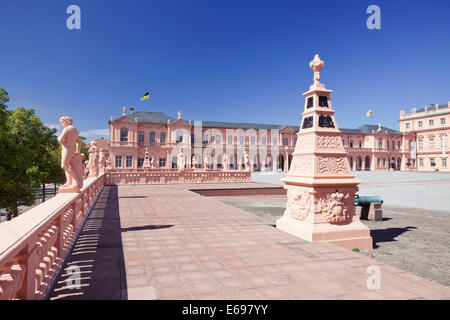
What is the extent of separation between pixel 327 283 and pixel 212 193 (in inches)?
576

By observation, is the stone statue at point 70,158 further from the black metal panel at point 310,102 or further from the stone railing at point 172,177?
the stone railing at point 172,177

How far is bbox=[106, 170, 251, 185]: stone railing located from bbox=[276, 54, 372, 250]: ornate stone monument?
18.5 metres

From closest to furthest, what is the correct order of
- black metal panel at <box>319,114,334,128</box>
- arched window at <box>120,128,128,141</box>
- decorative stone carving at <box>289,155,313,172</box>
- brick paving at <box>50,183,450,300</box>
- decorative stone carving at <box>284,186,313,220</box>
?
brick paving at <box>50,183,450,300</box>
decorative stone carving at <box>284,186,313,220</box>
decorative stone carving at <box>289,155,313,172</box>
black metal panel at <box>319,114,334,128</box>
arched window at <box>120,128,128,141</box>

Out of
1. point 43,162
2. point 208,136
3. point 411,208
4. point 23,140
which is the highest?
point 208,136

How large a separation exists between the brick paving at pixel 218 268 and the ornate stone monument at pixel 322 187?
502 mm

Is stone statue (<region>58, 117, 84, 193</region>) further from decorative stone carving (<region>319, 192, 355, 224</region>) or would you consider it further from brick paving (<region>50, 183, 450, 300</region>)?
decorative stone carving (<region>319, 192, 355, 224</region>)

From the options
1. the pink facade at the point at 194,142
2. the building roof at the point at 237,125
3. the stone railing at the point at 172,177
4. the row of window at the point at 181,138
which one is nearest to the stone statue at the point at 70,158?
the stone railing at the point at 172,177

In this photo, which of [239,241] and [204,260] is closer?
[204,260]

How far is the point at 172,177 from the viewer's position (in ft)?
79.8

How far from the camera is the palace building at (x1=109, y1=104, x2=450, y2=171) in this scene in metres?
46.8

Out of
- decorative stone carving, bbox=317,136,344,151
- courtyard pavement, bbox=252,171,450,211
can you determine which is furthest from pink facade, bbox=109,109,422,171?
decorative stone carving, bbox=317,136,344,151

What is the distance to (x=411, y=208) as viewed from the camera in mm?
13070
